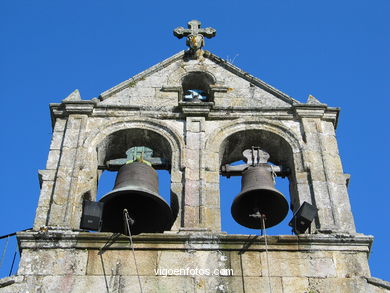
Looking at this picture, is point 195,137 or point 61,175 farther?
point 195,137

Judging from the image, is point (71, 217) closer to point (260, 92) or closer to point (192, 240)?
point (192, 240)

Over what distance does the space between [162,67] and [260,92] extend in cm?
179

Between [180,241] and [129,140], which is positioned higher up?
[129,140]

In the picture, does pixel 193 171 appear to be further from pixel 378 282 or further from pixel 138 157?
pixel 378 282

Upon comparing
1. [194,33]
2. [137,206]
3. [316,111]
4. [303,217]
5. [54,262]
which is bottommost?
[54,262]

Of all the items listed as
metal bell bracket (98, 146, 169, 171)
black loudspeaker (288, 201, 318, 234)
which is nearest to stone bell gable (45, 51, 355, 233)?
metal bell bracket (98, 146, 169, 171)

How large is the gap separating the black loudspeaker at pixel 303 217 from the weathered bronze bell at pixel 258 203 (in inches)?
9.1

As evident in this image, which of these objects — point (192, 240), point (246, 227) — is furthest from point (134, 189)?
point (246, 227)

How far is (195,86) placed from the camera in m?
14.4


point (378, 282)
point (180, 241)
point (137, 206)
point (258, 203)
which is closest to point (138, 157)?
point (137, 206)

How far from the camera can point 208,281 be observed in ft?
31.9

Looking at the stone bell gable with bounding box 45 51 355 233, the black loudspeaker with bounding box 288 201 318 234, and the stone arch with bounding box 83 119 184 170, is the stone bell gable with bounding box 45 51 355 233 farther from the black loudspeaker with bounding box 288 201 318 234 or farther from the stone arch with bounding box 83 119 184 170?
the black loudspeaker with bounding box 288 201 318 234

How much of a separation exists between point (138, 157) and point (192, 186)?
4.01 ft

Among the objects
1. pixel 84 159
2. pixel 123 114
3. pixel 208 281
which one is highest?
pixel 123 114
